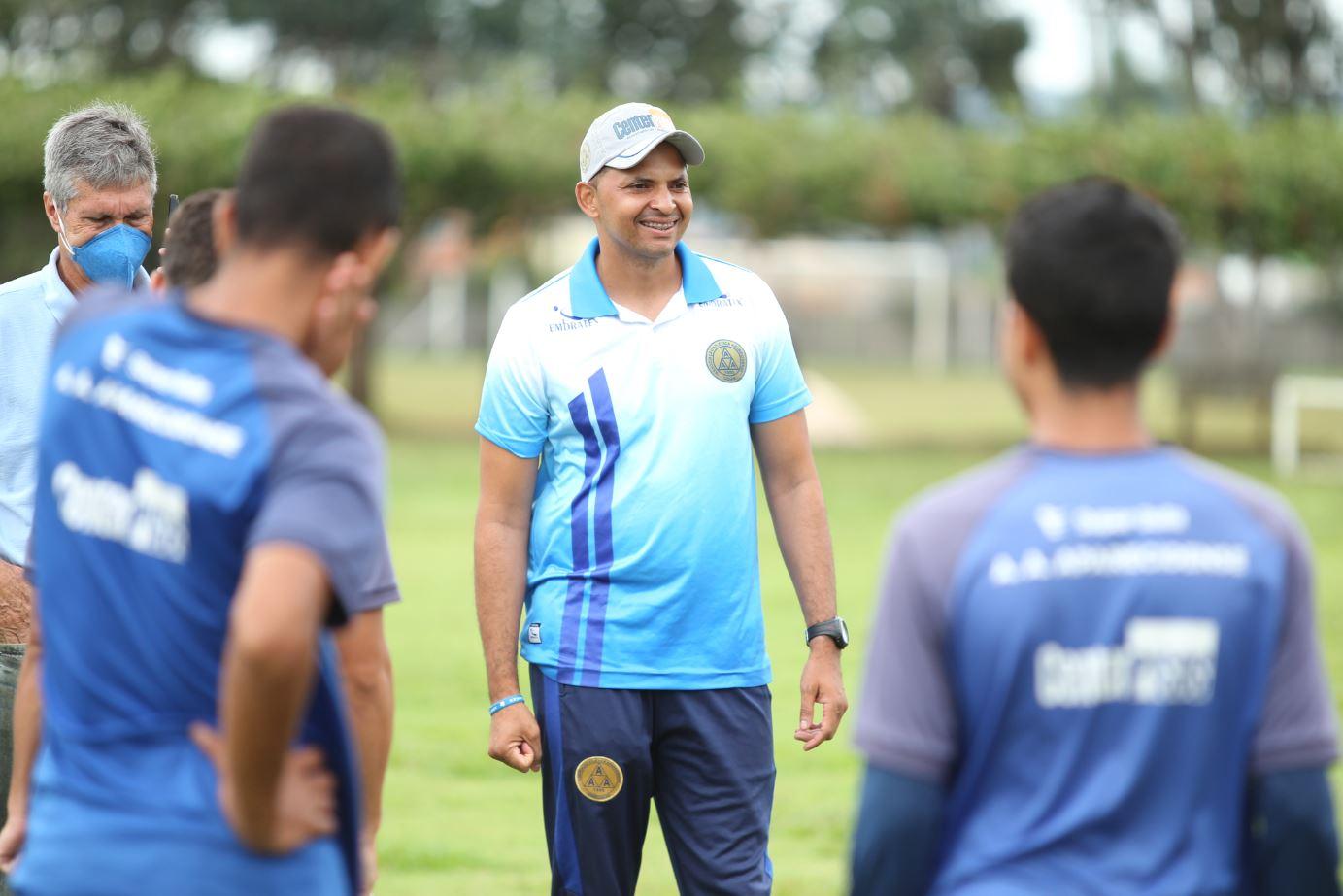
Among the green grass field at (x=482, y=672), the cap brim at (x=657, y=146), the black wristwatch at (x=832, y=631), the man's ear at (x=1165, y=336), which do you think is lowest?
the green grass field at (x=482, y=672)

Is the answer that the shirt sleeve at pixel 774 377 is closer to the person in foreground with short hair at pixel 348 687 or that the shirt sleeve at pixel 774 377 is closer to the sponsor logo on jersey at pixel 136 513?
the person in foreground with short hair at pixel 348 687

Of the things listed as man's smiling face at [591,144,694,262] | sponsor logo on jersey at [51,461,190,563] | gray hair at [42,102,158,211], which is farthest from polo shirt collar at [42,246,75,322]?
sponsor logo on jersey at [51,461,190,563]

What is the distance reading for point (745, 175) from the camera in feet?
90.6

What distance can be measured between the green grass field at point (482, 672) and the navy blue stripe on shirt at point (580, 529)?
2266mm

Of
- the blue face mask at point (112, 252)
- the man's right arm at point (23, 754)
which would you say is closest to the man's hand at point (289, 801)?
the man's right arm at point (23, 754)

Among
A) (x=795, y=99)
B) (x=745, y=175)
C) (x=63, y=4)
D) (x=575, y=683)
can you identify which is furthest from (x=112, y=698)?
(x=795, y=99)

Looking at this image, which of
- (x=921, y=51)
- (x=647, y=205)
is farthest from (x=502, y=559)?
(x=921, y=51)

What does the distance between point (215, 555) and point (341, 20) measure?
3461 centimetres

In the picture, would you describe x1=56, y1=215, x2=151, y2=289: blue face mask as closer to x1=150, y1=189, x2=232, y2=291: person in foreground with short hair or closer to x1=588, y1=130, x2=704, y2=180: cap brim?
x1=150, y1=189, x2=232, y2=291: person in foreground with short hair

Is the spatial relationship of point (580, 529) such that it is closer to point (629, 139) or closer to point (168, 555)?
point (629, 139)

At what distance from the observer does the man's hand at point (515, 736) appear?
14.8 feet

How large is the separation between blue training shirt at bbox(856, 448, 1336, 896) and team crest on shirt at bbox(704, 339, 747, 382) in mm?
2097

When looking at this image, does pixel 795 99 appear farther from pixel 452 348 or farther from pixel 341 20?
pixel 452 348

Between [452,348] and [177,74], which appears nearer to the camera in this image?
[177,74]
